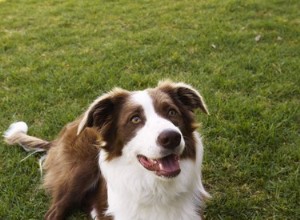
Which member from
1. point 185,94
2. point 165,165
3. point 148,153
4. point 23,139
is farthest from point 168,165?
point 23,139

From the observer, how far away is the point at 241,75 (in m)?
5.61

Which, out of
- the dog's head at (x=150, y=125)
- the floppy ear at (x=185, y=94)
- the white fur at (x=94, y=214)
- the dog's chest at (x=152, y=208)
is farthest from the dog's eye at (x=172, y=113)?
the white fur at (x=94, y=214)

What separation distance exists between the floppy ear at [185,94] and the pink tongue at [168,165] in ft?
1.67

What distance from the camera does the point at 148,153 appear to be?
2.71 meters

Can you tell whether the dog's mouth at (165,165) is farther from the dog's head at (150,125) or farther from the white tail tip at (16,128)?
the white tail tip at (16,128)

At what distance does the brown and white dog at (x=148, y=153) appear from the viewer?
9.14 feet

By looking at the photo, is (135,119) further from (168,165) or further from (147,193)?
(147,193)

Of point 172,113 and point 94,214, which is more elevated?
point 172,113

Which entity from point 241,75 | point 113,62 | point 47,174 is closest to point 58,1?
point 113,62

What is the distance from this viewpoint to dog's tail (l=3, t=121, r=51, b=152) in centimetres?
435

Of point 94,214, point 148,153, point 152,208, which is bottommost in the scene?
point 94,214

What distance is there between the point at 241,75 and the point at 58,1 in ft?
18.4

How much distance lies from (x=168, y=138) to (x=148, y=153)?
182 mm

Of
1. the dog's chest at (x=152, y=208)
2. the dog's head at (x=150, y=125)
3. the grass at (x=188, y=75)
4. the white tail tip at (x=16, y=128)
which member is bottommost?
the grass at (x=188, y=75)
